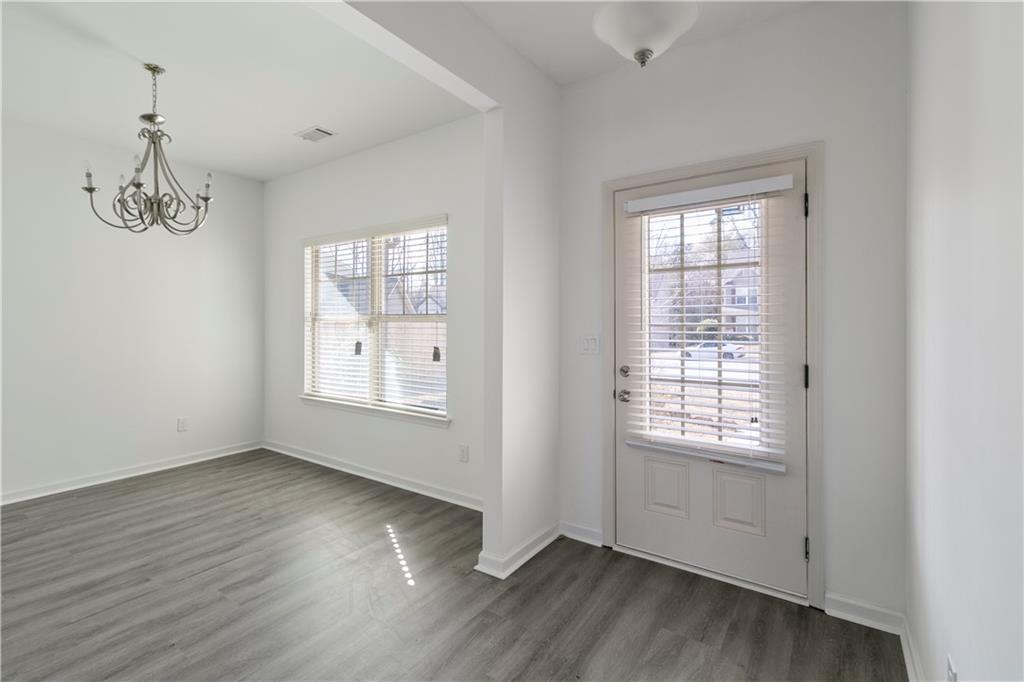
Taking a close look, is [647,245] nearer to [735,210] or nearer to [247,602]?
[735,210]

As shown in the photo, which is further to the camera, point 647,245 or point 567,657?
point 647,245

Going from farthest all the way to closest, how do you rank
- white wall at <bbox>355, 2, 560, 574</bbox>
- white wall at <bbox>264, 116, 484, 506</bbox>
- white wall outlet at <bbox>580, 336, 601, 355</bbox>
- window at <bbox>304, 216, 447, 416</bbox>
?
1. window at <bbox>304, 216, 447, 416</bbox>
2. white wall at <bbox>264, 116, 484, 506</bbox>
3. white wall outlet at <bbox>580, 336, 601, 355</bbox>
4. white wall at <bbox>355, 2, 560, 574</bbox>

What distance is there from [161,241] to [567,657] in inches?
193

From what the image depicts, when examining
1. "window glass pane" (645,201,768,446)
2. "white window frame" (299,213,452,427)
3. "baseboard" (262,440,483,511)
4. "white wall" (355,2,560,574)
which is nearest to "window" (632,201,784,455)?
"window glass pane" (645,201,768,446)

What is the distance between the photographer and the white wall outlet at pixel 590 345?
2.98 m

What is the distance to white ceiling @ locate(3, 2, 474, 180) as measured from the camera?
251 cm

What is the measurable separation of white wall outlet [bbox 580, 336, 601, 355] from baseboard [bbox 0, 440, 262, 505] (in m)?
4.13

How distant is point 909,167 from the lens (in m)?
2.02

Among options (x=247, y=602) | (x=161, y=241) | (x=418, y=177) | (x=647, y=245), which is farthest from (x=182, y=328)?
(x=647, y=245)

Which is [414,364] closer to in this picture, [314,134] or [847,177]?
[314,134]

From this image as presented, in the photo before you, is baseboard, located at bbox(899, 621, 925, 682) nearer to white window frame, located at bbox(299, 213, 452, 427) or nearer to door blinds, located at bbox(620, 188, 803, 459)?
door blinds, located at bbox(620, 188, 803, 459)

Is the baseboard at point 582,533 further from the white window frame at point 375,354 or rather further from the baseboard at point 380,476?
the white window frame at point 375,354

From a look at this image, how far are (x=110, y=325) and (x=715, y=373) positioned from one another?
16.1 ft

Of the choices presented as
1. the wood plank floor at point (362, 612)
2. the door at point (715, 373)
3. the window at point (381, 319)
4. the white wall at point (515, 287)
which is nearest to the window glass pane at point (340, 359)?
the window at point (381, 319)
